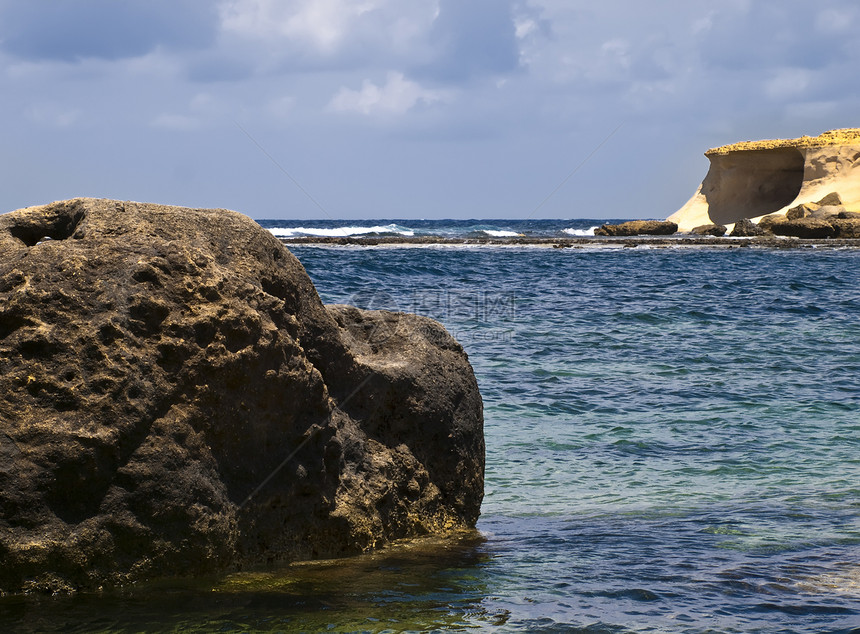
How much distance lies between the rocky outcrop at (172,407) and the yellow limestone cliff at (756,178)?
1837 inches

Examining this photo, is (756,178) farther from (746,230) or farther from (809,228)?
(809,228)

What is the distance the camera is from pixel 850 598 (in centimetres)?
338

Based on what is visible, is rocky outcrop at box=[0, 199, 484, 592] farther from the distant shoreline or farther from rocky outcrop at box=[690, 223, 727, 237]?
rocky outcrop at box=[690, 223, 727, 237]

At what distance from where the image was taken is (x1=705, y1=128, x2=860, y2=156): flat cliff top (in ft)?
152

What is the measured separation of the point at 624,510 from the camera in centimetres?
499

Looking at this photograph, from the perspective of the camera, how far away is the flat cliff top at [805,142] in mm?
46244

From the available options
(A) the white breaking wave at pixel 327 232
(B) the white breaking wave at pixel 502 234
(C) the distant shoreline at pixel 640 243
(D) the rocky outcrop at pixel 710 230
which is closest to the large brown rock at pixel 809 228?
(C) the distant shoreline at pixel 640 243

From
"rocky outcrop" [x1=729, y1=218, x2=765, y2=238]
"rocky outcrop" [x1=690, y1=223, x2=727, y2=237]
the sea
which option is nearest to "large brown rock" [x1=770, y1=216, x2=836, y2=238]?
"rocky outcrop" [x1=729, y1=218, x2=765, y2=238]

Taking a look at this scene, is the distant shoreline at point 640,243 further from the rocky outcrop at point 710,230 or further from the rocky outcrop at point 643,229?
the rocky outcrop at point 643,229

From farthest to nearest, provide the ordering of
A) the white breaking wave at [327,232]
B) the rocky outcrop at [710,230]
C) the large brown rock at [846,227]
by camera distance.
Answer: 1. the white breaking wave at [327,232]
2. the rocky outcrop at [710,230]
3. the large brown rock at [846,227]

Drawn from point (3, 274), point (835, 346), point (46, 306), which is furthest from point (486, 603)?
point (835, 346)

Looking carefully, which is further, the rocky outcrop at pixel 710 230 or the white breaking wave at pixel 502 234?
the white breaking wave at pixel 502 234

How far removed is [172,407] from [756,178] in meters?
54.5

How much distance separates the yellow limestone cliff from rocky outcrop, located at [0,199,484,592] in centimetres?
4665
